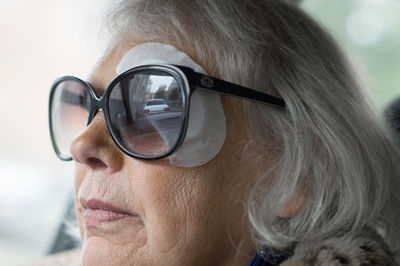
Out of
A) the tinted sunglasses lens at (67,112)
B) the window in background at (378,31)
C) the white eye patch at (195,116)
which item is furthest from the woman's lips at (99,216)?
the window in background at (378,31)

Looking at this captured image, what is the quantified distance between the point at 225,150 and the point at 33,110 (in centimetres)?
127

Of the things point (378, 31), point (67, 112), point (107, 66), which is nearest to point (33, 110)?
point (67, 112)

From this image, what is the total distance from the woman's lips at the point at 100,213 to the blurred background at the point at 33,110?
0.74 metres

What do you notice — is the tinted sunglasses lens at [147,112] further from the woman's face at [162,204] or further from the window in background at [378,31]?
the window in background at [378,31]

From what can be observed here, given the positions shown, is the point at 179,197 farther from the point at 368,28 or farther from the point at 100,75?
the point at 368,28

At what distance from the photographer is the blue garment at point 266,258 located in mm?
1306

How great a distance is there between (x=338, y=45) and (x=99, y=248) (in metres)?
1.22

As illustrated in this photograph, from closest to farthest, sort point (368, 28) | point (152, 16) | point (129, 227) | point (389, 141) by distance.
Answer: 1. point (129, 227)
2. point (152, 16)
3. point (389, 141)
4. point (368, 28)

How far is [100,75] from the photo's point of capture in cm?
139

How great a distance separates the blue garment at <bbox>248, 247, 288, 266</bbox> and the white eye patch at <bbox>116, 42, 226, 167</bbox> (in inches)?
15.1

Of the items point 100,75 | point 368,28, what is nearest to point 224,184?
point 100,75

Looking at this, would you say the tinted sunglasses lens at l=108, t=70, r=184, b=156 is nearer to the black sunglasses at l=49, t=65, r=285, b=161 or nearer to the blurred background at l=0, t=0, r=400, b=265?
the black sunglasses at l=49, t=65, r=285, b=161

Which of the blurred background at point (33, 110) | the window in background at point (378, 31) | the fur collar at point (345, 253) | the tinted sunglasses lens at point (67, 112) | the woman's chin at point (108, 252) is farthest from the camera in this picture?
the window in background at point (378, 31)

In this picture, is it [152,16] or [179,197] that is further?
[152,16]
